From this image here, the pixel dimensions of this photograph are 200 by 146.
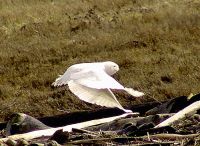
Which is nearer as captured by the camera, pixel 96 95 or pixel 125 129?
pixel 125 129

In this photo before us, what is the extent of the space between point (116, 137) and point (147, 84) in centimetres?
763

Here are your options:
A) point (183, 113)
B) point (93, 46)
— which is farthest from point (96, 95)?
point (93, 46)

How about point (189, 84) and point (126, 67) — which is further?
point (126, 67)

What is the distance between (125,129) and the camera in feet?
17.9

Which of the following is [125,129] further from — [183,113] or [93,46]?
[93,46]

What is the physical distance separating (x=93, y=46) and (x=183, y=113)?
972cm

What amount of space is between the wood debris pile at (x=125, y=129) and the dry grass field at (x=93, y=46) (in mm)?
4258

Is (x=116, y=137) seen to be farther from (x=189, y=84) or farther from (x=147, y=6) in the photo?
(x=147, y=6)

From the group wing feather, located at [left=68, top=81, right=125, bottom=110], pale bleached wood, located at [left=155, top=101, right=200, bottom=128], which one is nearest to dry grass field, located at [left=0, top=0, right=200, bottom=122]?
wing feather, located at [left=68, top=81, right=125, bottom=110]

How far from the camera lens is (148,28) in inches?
642

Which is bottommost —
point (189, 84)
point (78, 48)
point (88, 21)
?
point (189, 84)

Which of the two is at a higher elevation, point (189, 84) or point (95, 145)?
point (189, 84)

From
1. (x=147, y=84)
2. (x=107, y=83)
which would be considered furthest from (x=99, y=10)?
(x=107, y=83)

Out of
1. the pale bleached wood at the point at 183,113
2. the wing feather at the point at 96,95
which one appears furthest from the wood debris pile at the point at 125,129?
the wing feather at the point at 96,95
